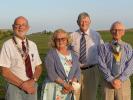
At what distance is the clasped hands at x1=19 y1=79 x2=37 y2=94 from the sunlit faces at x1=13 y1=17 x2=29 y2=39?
0.80 meters

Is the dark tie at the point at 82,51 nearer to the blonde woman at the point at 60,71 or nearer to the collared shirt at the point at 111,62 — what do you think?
the collared shirt at the point at 111,62

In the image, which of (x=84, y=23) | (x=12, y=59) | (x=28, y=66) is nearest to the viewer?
(x=12, y=59)

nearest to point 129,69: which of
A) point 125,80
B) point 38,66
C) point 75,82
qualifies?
point 125,80

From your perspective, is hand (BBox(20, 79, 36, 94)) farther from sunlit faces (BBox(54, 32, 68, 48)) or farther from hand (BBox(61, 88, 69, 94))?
sunlit faces (BBox(54, 32, 68, 48))

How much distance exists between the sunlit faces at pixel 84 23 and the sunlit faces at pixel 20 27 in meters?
1.82

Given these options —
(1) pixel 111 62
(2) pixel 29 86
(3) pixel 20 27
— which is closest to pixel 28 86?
(2) pixel 29 86

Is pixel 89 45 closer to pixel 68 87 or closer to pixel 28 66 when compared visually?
pixel 68 87

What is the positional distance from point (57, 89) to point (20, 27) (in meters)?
1.42

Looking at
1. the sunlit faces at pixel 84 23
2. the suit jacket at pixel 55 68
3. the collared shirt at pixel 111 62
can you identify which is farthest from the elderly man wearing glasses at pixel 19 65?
the sunlit faces at pixel 84 23

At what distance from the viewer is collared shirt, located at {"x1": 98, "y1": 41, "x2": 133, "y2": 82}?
8.16m

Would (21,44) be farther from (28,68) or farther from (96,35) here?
(96,35)

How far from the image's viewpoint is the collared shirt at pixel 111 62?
8156 mm

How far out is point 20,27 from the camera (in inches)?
288

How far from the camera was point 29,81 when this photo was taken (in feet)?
24.0
